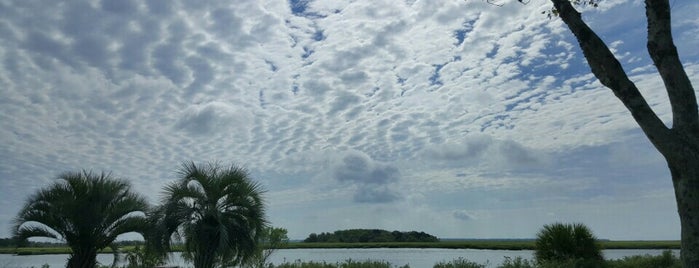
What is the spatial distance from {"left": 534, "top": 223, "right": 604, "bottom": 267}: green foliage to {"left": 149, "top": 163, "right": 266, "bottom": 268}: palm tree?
1019 centimetres

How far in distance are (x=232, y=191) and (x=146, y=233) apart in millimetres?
2916

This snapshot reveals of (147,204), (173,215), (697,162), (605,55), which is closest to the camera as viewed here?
(697,162)

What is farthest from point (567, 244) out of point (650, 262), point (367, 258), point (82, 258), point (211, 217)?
point (82, 258)

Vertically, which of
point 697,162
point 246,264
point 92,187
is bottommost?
point 246,264

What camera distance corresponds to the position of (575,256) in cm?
1970

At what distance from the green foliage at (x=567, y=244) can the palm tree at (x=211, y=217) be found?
10.2m

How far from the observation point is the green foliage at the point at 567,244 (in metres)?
19.8

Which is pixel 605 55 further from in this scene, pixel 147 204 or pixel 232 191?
pixel 147 204

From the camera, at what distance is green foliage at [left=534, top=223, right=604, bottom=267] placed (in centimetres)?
1975

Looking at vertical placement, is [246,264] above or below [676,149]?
below

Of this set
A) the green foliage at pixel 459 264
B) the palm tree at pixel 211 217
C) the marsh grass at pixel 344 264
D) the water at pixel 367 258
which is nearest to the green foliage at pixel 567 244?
the water at pixel 367 258

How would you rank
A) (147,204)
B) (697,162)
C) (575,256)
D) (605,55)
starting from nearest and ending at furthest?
(697,162), (605,55), (147,204), (575,256)

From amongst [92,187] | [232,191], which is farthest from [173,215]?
[92,187]

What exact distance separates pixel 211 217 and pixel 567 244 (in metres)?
12.4
